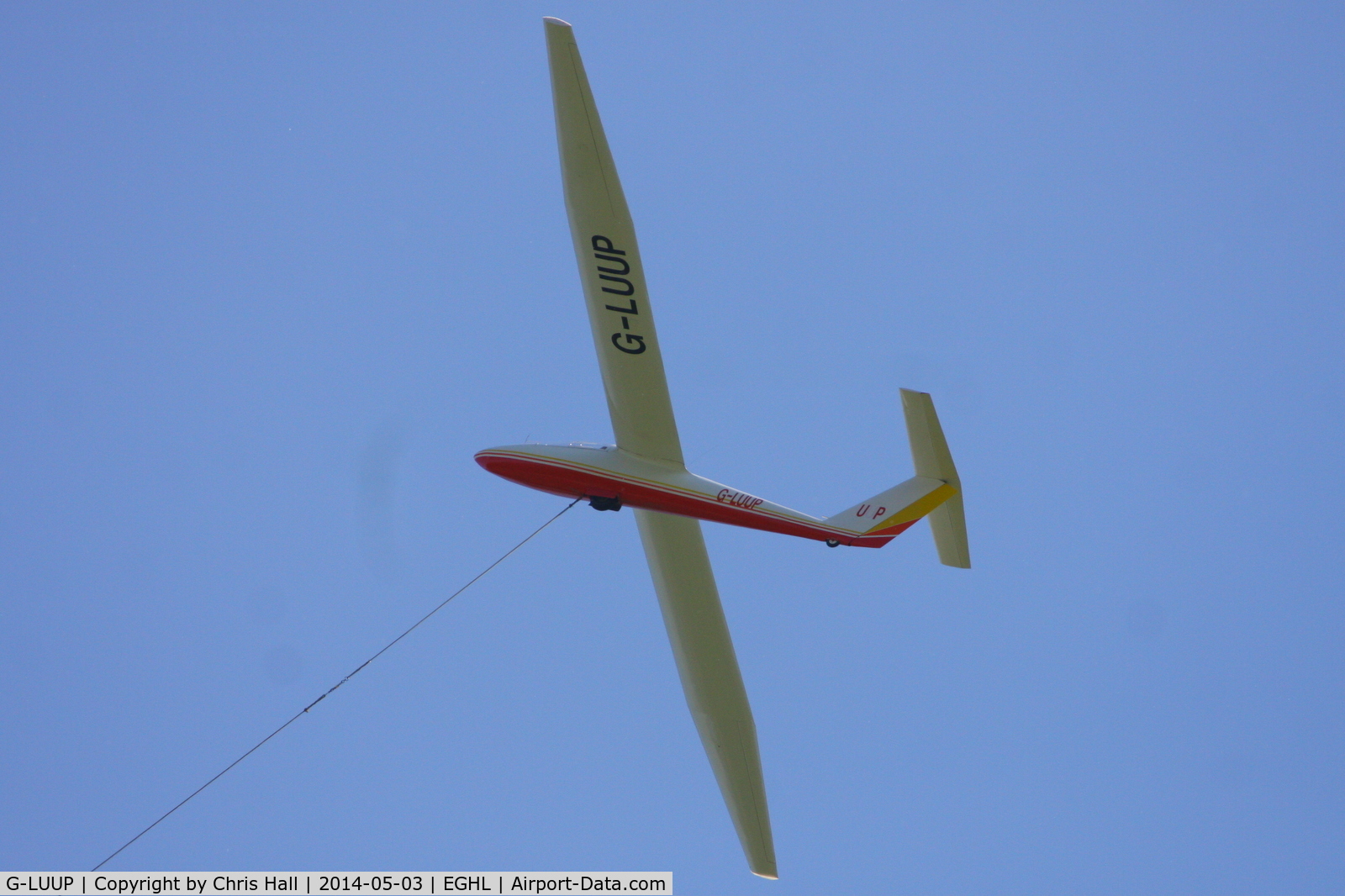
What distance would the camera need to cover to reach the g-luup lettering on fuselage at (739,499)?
50.9ft

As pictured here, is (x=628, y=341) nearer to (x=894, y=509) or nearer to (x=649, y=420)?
(x=649, y=420)

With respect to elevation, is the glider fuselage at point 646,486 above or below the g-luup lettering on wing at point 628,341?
below

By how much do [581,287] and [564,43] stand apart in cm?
322

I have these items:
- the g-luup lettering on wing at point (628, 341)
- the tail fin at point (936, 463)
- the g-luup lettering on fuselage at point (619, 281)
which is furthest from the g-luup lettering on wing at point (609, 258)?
the tail fin at point (936, 463)

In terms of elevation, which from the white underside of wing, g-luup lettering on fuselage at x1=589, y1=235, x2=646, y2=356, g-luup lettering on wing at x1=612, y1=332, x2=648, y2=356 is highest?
g-luup lettering on fuselage at x1=589, y1=235, x2=646, y2=356

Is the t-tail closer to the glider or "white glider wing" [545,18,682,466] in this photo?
the glider

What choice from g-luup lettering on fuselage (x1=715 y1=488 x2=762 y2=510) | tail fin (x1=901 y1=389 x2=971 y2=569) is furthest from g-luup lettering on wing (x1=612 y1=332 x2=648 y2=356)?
tail fin (x1=901 y1=389 x2=971 y2=569)

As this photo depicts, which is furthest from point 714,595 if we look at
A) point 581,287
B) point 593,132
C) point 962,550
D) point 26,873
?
Result: point 26,873

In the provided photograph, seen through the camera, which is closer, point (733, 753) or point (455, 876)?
point (455, 876)

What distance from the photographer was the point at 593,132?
1597 cm

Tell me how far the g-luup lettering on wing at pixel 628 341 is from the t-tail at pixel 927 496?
3.52 metres

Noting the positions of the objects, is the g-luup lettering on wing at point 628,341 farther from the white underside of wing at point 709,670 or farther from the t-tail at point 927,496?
the t-tail at point 927,496

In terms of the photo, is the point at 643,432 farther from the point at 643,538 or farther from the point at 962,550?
the point at 962,550

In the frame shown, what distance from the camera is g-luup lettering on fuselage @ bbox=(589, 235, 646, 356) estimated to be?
16.2 m
